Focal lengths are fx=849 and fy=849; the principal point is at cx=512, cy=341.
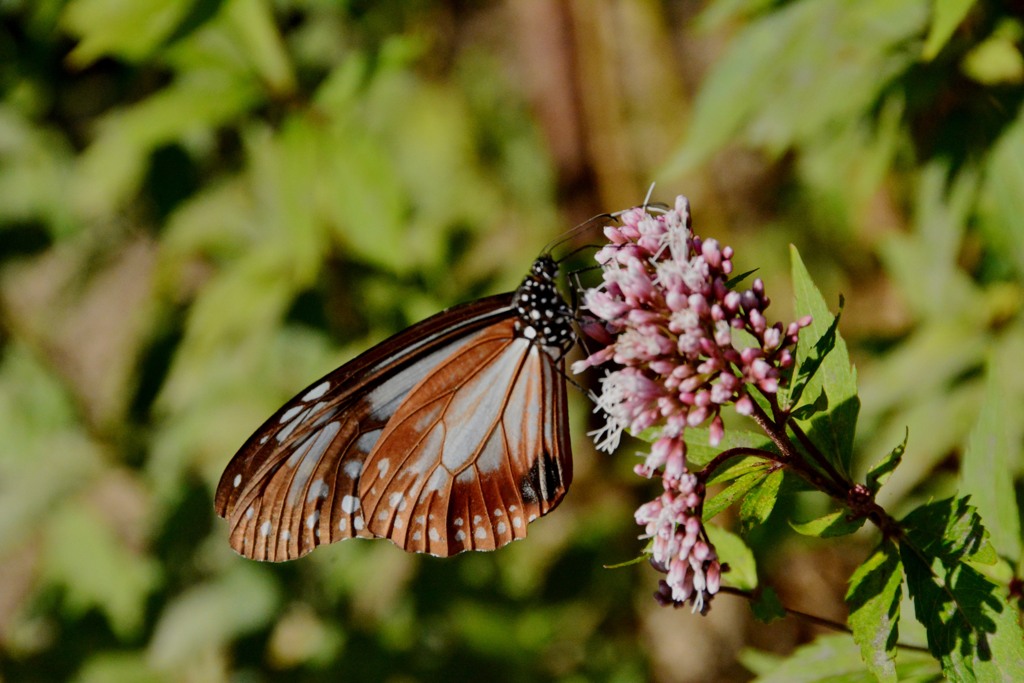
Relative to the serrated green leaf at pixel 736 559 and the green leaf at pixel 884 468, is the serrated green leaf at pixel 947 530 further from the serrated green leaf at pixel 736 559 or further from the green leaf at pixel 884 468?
the serrated green leaf at pixel 736 559

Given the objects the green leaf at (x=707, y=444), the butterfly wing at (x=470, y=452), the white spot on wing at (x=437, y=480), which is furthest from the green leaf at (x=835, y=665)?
the white spot on wing at (x=437, y=480)

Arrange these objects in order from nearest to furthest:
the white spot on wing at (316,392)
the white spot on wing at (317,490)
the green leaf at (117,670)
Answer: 1. the white spot on wing at (316,392)
2. the white spot on wing at (317,490)
3. the green leaf at (117,670)

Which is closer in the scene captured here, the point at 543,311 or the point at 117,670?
the point at 543,311

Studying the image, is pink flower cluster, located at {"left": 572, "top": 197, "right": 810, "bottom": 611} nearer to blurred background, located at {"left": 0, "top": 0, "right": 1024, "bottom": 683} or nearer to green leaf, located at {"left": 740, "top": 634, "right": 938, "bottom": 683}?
green leaf, located at {"left": 740, "top": 634, "right": 938, "bottom": 683}

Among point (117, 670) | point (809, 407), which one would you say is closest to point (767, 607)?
point (809, 407)

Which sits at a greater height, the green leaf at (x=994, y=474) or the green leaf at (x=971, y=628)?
the green leaf at (x=994, y=474)

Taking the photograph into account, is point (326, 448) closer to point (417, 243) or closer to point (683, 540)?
point (683, 540)

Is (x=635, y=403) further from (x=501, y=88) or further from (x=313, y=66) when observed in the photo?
(x=501, y=88)

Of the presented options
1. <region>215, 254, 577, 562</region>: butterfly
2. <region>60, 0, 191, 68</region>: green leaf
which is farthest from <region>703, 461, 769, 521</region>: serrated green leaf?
<region>60, 0, 191, 68</region>: green leaf
